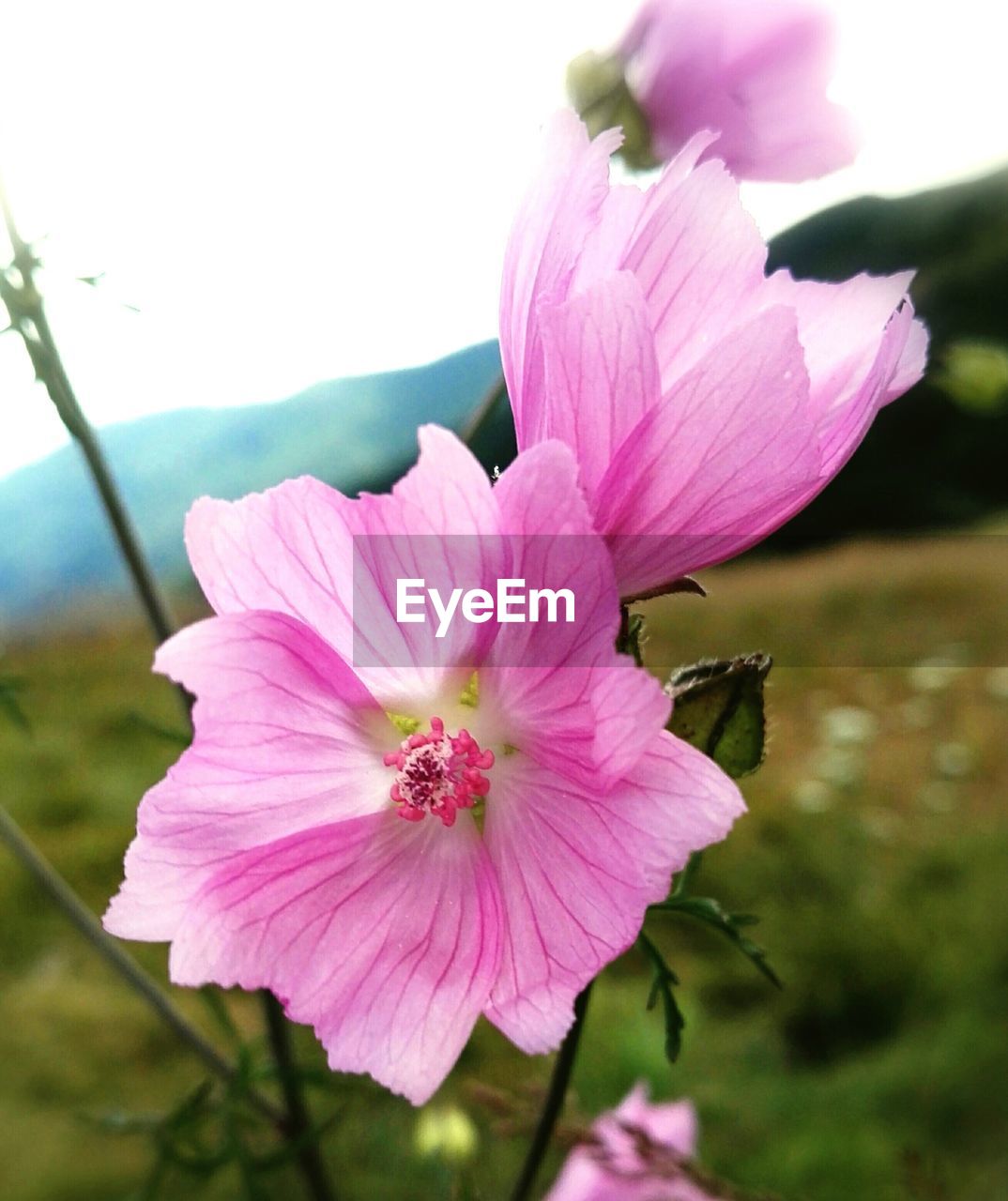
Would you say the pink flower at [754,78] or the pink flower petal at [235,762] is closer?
the pink flower petal at [235,762]

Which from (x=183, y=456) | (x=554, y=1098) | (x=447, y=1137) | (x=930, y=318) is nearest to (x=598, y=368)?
(x=554, y=1098)

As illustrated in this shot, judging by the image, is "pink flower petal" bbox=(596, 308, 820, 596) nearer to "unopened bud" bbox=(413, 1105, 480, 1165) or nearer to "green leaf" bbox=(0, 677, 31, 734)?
"green leaf" bbox=(0, 677, 31, 734)

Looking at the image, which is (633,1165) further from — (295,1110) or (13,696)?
(13,696)

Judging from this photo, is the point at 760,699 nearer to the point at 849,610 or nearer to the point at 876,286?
the point at 876,286

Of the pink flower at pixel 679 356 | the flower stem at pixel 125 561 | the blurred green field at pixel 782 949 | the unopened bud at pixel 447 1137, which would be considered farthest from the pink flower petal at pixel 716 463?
the unopened bud at pixel 447 1137

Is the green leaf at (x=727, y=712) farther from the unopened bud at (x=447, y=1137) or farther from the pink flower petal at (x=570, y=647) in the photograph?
the unopened bud at (x=447, y=1137)

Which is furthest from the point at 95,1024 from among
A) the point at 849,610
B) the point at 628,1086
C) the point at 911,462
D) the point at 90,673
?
the point at 911,462

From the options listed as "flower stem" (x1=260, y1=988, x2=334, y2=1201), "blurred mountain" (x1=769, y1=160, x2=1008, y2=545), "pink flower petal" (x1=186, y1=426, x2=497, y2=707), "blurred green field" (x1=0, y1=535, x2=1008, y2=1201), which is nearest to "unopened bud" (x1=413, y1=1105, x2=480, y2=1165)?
"blurred green field" (x1=0, y1=535, x2=1008, y2=1201)
